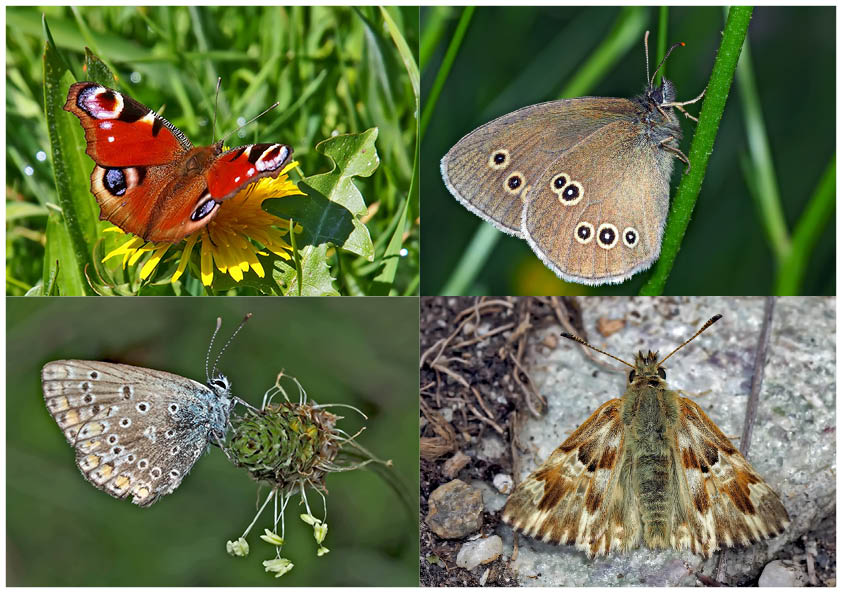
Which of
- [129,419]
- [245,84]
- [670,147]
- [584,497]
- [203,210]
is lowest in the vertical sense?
[584,497]

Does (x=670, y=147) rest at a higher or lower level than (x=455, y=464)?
higher

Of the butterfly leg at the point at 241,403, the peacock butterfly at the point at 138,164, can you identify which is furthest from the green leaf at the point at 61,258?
the butterfly leg at the point at 241,403

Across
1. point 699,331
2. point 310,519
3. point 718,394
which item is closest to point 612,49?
point 699,331

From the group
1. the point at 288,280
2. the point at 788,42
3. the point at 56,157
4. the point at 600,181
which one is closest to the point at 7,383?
the point at 56,157

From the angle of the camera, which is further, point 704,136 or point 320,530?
point 320,530

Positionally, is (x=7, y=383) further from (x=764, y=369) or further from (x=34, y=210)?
(x=764, y=369)

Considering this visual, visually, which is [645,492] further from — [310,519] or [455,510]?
[310,519]
